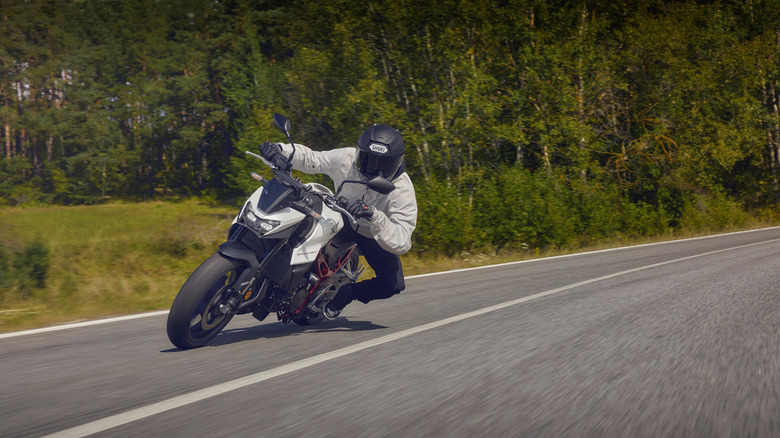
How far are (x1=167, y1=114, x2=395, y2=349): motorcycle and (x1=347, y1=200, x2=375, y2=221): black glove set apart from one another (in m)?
0.09

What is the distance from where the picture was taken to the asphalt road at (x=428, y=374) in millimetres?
2898

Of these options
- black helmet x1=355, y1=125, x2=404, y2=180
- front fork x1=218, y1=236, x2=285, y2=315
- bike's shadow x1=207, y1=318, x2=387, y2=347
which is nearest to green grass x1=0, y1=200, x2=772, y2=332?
bike's shadow x1=207, y1=318, x2=387, y2=347

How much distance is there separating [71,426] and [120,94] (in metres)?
62.9

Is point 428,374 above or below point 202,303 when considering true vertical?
below

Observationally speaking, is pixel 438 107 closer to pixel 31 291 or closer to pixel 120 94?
pixel 31 291

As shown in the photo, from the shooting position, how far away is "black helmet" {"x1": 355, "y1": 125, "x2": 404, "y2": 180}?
4953 millimetres

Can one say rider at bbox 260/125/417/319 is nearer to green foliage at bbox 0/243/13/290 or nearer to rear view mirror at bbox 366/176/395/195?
rear view mirror at bbox 366/176/395/195

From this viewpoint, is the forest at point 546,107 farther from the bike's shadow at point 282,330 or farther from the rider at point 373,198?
the rider at point 373,198

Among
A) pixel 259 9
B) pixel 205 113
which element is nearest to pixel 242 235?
pixel 259 9

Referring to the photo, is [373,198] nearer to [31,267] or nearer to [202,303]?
[202,303]

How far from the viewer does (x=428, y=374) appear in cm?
386

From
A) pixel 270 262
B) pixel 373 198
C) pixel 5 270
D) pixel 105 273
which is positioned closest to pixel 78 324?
pixel 270 262

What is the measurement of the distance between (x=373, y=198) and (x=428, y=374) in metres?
1.81

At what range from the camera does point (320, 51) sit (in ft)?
74.3
